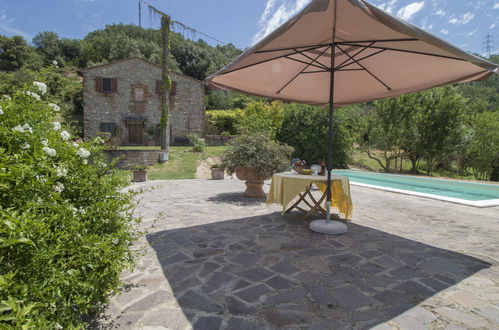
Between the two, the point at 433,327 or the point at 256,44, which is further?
the point at 256,44

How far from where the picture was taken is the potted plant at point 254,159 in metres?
5.98

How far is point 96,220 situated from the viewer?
5.89ft

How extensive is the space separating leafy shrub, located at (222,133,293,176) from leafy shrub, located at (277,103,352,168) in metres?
8.37

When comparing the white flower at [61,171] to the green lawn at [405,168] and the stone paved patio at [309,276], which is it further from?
→ the green lawn at [405,168]

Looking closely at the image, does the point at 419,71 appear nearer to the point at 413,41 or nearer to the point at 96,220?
the point at 413,41

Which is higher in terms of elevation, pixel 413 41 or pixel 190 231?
pixel 413 41

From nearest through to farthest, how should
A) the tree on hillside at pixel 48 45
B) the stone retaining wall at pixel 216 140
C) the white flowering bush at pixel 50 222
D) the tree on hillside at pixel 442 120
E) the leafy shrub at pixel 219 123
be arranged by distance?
the white flowering bush at pixel 50 222 < the tree on hillside at pixel 442 120 < the stone retaining wall at pixel 216 140 < the leafy shrub at pixel 219 123 < the tree on hillside at pixel 48 45

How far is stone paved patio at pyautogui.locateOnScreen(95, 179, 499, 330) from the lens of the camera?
199cm

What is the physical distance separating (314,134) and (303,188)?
34.8ft

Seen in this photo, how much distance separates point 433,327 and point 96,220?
2.31 meters

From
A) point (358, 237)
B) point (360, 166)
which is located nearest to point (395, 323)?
point (358, 237)

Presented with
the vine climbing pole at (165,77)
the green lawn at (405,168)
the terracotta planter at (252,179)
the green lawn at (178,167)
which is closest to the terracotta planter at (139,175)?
the green lawn at (178,167)

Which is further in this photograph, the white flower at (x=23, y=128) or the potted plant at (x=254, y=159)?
the potted plant at (x=254, y=159)

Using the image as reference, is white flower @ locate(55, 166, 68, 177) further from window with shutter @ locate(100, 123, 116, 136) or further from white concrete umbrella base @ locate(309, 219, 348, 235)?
window with shutter @ locate(100, 123, 116, 136)
